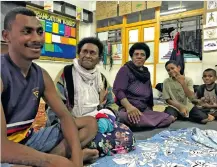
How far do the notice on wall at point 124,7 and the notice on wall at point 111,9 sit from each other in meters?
0.12

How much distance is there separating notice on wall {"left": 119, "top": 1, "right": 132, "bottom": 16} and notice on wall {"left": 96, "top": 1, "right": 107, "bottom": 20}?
42cm

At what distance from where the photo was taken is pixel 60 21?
15.0 feet

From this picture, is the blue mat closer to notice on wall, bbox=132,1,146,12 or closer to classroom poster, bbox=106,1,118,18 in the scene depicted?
notice on wall, bbox=132,1,146,12

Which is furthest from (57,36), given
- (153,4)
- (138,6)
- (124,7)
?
(153,4)

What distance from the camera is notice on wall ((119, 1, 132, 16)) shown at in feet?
15.0

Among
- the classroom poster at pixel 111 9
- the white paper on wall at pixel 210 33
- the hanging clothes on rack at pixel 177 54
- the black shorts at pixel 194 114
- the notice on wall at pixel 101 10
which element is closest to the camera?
the black shorts at pixel 194 114

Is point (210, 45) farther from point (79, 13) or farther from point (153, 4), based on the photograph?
point (79, 13)

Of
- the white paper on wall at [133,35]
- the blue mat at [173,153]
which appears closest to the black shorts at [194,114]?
the blue mat at [173,153]

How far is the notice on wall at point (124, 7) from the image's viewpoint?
15.0ft

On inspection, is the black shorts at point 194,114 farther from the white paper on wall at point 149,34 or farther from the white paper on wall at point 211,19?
the white paper on wall at point 149,34

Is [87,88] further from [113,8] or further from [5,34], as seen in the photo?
[113,8]

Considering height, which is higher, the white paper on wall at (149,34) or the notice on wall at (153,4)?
the notice on wall at (153,4)

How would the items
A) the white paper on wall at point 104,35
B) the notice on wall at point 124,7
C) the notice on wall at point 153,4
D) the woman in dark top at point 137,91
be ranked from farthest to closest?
1. the white paper on wall at point 104,35
2. the notice on wall at point 124,7
3. the notice on wall at point 153,4
4. the woman in dark top at point 137,91

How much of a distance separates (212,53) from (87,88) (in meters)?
2.68
